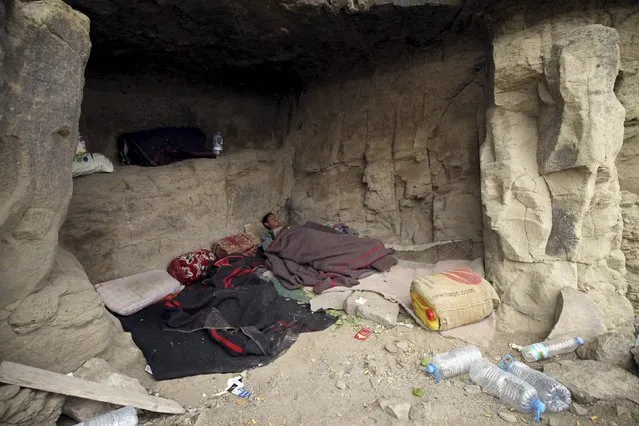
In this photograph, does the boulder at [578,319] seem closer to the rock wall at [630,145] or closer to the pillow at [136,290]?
the rock wall at [630,145]

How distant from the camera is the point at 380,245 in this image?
371 centimetres

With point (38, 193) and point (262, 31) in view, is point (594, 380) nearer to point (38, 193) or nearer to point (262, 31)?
point (38, 193)

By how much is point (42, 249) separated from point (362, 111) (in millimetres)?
3340

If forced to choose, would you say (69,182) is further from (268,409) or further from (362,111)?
(362,111)

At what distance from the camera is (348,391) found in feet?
6.81

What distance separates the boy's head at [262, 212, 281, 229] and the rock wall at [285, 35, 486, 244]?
0.35 m

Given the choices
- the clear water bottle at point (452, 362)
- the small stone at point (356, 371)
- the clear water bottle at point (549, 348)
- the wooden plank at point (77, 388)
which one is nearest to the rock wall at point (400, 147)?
the clear water bottle at point (549, 348)

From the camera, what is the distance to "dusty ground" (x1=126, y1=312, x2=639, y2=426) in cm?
185

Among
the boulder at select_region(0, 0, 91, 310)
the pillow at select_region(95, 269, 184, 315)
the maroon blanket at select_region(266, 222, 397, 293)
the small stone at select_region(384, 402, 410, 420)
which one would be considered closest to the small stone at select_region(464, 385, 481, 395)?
the small stone at select_region(384, 402, 410, 420)

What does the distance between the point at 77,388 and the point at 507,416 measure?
2.05 metres

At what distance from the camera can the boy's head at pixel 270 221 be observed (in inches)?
184

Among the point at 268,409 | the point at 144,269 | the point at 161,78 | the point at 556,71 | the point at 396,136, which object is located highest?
the point at 161,78

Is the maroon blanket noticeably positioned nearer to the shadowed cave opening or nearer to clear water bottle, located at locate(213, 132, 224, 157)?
the shadowed cave opening

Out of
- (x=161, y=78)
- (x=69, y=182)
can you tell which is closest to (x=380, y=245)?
(x=69, y=182)
